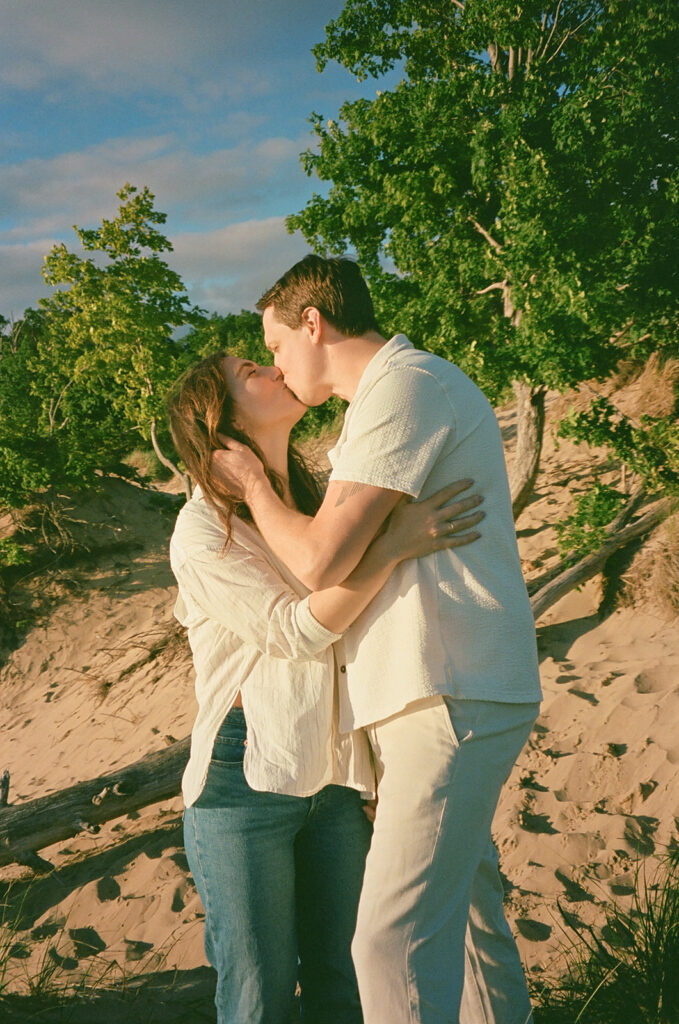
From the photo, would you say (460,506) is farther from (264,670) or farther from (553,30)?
(553,30)

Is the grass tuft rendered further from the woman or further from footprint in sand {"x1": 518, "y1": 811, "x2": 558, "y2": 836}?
footprint in sand {"x1": 518, "y1": 811, "x2": 558, "y2": 836}

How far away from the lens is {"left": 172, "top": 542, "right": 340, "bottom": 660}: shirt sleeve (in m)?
1.64

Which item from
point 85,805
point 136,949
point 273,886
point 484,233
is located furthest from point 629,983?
point 484,233

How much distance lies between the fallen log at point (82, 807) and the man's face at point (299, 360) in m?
3.96

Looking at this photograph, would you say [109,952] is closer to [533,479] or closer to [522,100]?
[533,479]

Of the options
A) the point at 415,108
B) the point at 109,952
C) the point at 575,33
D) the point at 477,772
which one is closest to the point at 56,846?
the point at 109,952

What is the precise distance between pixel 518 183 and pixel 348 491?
16.7 feet

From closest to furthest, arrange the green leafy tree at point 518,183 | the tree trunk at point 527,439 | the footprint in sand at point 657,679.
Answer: the footprint in sand at point 657,679, the green leafy tree at point 518,183, the tree trunk at point 527,439

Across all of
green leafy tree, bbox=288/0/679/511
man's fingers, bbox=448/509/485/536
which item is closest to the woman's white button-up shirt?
man's fingers, bbox=448/509/485/536

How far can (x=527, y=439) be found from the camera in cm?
753

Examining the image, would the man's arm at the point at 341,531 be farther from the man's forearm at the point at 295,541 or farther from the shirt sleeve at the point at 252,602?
the shirt sleeve at the point at 252,602

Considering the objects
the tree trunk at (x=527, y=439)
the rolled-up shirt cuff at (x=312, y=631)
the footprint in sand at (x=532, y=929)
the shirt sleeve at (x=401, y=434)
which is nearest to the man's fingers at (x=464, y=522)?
the shirt sleeve at (x=401, y=434)

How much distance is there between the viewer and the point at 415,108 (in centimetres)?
678

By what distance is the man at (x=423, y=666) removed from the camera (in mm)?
1432
